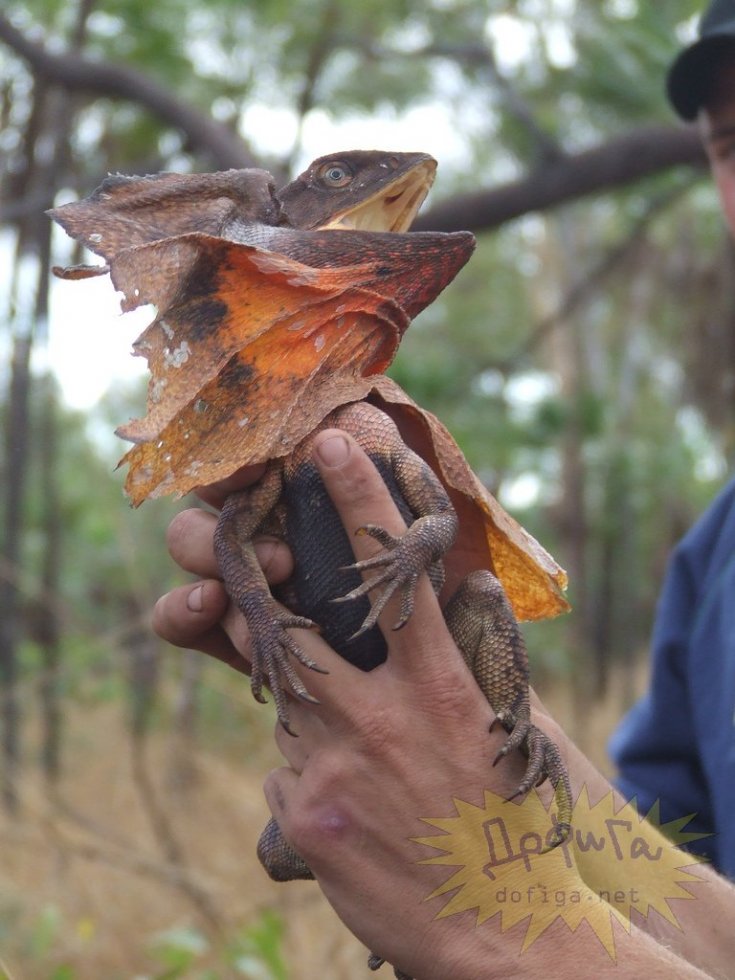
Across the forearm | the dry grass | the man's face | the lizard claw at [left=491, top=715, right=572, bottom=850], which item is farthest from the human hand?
the dry grass

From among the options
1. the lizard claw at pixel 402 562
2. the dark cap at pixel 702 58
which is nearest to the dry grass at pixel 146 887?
the lizard claw at pixel 402 562

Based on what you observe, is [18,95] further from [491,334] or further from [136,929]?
[491,334]

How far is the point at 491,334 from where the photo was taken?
19.8 metres

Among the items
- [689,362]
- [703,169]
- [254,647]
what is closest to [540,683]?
[689,362]

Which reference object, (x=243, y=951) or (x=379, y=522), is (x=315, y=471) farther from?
(x=243, y=951)

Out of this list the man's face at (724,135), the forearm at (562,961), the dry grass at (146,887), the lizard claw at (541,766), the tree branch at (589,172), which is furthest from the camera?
the tree branch at (589,172)

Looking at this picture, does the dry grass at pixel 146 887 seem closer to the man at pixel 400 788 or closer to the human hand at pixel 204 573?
the human hand at pixel 204 573

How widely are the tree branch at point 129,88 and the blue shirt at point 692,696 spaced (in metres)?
3.31

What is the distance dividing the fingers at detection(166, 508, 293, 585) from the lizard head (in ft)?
1.79

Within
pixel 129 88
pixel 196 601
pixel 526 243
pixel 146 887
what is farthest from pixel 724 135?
pixel 526 243

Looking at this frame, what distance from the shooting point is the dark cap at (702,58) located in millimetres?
2672

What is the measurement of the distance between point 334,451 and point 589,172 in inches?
186

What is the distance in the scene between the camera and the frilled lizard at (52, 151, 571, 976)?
1665mm

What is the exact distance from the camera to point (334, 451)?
64.0 inches
